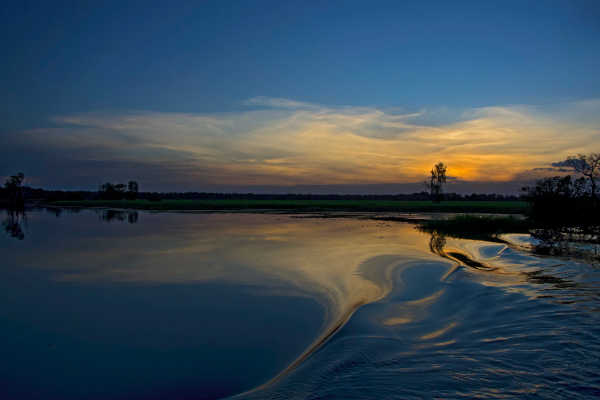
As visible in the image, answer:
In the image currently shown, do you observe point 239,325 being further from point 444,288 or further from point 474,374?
point 444,288

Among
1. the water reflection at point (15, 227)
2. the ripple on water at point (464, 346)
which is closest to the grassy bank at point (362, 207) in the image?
the water reflection at point (15, 227)

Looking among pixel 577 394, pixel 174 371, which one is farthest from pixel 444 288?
pixel 174 371

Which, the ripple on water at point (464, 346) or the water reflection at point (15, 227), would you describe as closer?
the ripple on water at point (464, 346)

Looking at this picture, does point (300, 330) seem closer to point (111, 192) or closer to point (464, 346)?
point (464, 346)

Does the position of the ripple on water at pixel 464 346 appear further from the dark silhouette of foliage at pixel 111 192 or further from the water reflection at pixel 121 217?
the dark silhouette of foliage at pixel 111 192

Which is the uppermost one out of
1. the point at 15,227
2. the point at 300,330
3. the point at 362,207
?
the point at 362,207

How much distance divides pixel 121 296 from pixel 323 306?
5.43 metres

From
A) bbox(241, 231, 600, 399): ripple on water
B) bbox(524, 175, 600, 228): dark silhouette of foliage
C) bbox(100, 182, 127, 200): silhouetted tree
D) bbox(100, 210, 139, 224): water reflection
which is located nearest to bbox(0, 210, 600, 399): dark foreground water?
bbox(241, 231, 600, 399): ripple on water

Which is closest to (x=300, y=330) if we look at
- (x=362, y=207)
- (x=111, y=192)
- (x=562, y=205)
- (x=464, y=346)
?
(x=464, y=346)

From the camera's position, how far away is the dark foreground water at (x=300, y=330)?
4871 mm

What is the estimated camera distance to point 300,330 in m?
7.11

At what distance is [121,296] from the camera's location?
31.1 ft

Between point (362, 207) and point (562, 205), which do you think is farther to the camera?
point (362, 207)

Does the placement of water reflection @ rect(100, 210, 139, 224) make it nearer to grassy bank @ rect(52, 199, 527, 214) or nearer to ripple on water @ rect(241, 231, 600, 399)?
grassy bank @ rect(52, 199, 527, 214)
